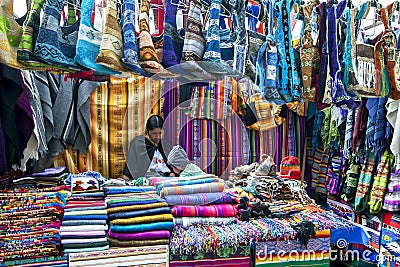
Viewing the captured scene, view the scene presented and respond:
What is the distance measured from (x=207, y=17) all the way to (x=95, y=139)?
1.78m

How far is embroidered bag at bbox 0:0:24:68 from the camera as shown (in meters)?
1.42

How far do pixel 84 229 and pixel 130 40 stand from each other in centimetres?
85

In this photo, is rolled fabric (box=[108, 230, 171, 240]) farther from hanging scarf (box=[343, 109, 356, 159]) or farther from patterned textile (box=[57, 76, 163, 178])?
hanging scarf (box=[343, 109, 356, 159])

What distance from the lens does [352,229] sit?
1871mm

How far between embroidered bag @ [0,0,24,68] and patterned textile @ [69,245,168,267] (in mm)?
864

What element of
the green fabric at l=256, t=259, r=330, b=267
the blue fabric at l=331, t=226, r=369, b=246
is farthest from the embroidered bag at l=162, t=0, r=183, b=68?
the blue fabric at l=331, t=226, r=369, b=246

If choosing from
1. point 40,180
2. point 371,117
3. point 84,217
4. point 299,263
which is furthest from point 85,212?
point 371,117

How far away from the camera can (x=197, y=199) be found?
1.79 meters

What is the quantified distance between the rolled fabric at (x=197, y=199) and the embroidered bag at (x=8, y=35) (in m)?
0.94

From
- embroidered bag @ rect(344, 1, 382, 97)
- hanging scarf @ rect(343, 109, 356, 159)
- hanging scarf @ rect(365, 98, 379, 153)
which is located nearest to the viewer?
embroidered bag @ rect(344, 1, 382, 97)

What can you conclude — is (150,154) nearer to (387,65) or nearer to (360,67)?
(360,67)

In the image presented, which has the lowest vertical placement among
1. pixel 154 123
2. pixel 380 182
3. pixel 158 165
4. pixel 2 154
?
pixel 380 182

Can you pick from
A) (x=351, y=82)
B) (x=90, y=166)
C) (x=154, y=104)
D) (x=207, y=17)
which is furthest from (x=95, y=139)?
(x=351, y=82)

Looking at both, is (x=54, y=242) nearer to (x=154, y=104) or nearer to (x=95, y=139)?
(x=95, y=139)
